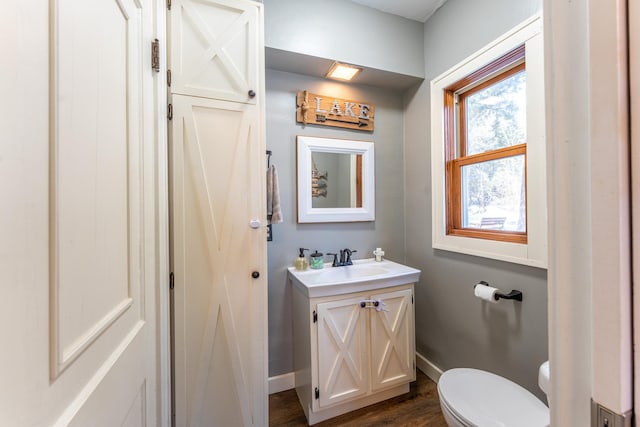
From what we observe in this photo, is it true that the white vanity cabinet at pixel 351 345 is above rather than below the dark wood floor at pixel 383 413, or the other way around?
above

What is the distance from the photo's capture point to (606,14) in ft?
1.06

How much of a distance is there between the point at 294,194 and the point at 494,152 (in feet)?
4.33

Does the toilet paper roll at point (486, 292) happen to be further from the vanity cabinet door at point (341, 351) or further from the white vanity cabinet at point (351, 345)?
the vanity cabinet door at point (341, 351)

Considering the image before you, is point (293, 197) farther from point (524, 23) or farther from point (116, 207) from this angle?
point (524, 23)

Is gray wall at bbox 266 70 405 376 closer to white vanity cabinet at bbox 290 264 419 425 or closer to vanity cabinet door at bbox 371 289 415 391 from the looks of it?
white vanity cabinet at bbox 290 264 419 425

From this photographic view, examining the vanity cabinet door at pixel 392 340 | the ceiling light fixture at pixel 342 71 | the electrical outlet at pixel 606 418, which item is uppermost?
the ceiling light fixture at pixel 342 71

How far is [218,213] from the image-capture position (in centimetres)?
125

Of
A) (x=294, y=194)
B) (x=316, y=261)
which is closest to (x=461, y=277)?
(x=316, y=261)

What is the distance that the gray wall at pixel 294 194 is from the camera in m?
1.86

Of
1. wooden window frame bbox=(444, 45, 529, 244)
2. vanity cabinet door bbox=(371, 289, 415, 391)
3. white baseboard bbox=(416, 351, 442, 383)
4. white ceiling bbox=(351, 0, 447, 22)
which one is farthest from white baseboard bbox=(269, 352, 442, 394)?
white ceiling bbox=(351, 0, 447, 22)

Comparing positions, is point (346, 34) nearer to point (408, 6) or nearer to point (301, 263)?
point (408, 6)

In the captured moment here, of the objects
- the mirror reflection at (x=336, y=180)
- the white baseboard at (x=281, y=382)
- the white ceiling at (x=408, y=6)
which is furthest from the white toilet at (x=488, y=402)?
the white ceiling at (x=408, y=6)

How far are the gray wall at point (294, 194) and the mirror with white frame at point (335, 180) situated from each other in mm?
61

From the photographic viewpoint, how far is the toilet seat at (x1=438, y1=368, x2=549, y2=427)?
1.03m
